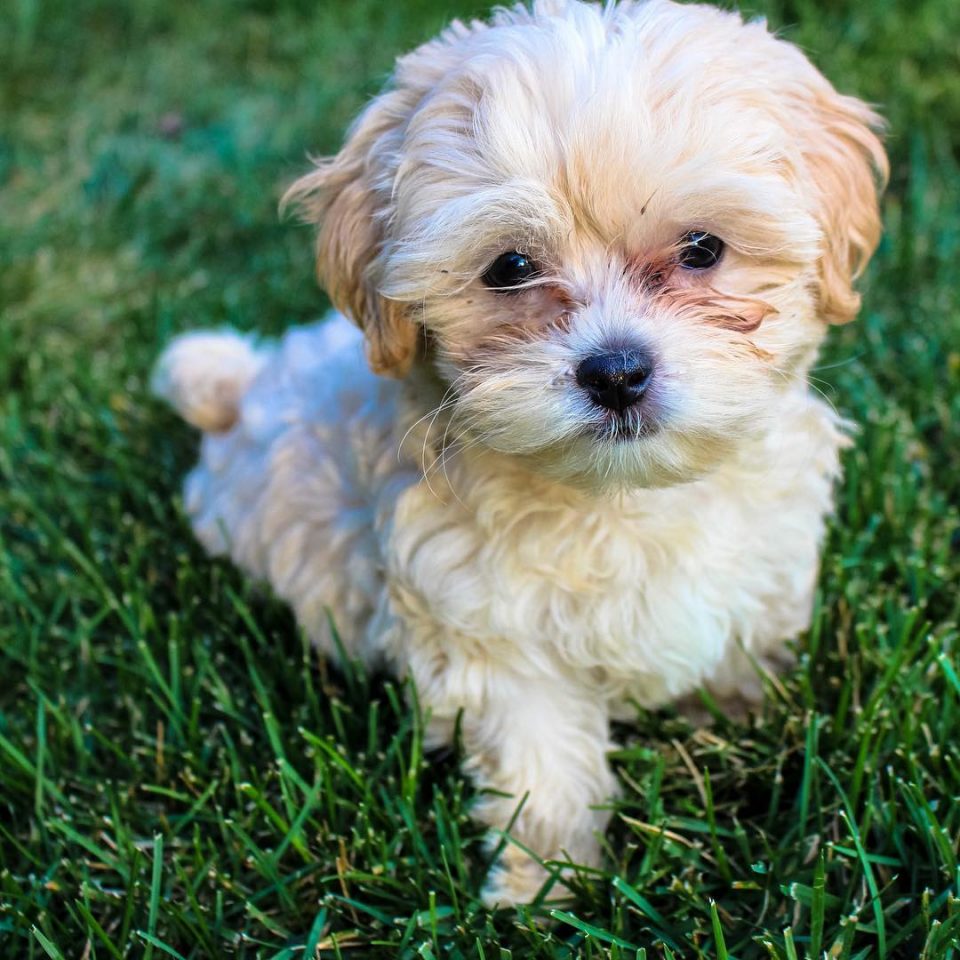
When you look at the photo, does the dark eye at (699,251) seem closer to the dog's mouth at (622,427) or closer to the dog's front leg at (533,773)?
the dog's mouth at (622,427)

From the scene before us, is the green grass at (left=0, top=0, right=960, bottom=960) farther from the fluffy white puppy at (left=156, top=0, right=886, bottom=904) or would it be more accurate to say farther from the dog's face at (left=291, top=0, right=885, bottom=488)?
the dog's face at (left=291, top=0, right=885, bottom=488)

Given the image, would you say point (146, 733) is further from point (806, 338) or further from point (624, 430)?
point (806, 338)

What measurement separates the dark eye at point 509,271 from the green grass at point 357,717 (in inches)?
33.0

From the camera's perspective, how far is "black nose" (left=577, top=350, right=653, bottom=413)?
193 centimetres

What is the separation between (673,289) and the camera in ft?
6.82

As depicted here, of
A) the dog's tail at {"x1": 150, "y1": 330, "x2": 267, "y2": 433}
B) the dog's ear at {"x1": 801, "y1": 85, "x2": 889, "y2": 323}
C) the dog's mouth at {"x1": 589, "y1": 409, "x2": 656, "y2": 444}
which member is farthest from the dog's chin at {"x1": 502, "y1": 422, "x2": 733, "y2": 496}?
the dog's tail at {"x1": 150, "y1": 330, "x2": 267, "y2": 433}

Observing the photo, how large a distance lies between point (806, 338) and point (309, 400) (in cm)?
129

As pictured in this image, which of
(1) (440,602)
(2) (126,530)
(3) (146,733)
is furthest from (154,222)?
(1) (440,602)

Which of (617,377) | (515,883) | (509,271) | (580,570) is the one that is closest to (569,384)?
(617,377)

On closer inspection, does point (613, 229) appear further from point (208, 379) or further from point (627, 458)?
point (208, 379)

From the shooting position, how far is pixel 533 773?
250 centimetres

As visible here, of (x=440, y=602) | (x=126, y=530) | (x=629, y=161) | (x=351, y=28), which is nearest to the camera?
(x=629, y=161)

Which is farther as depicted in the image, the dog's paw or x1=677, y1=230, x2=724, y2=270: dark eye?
the dog's paw

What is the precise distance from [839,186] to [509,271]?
0.69m
